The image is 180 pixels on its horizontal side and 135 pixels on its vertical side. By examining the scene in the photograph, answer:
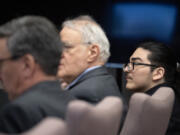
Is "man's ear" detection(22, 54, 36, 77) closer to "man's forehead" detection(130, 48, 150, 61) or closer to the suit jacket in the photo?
the suit jacket

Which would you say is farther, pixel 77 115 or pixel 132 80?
pixel 132 80

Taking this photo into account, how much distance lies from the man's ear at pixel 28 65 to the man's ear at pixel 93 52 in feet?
2.84

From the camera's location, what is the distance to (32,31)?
1.19 metres

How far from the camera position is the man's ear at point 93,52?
6.73 ft

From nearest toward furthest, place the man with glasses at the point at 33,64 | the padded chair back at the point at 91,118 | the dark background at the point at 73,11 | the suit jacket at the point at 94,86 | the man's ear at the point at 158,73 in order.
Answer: the padded chair back at the point at 91,118, the man with glasses at the point at 33,64, the suit jacket at the point at 94,86, the man's ear at the point at 158,73, the dark background at the point at 73,11

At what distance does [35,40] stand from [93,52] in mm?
892

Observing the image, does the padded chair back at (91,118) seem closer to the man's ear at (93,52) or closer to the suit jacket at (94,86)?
the suit jacket at (94,86)

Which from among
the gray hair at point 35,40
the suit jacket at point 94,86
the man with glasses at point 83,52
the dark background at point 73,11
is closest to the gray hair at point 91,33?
the man with glasses at point 83,52

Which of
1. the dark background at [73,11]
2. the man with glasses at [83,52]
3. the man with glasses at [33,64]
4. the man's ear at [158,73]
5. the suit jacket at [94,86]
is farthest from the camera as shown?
the dark background at [73,11]

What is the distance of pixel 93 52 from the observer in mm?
2062

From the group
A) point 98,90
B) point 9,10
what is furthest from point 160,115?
point 9,10

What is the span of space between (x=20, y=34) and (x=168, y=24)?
8.58 feet

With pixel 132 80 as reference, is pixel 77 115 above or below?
above

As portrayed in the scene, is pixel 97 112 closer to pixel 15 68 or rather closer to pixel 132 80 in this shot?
pixel 15 68
